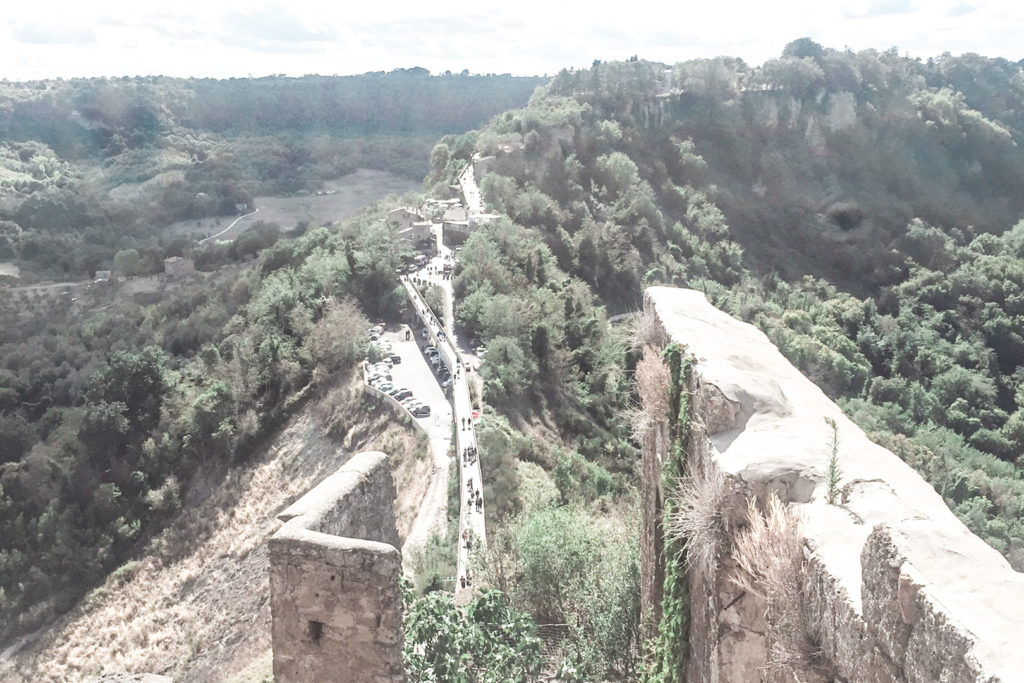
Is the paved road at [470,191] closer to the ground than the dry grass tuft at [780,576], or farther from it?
closer to the ground

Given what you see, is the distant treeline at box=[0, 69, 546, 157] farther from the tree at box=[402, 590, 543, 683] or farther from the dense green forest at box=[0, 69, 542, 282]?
the tree at box=[402, 590, 543, 683]

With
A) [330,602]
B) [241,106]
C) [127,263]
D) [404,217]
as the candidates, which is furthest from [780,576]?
[241,106]

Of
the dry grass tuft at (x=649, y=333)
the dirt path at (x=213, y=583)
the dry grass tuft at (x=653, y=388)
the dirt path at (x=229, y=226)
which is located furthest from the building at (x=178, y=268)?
the dry grass tuft at (x=653, y=388)

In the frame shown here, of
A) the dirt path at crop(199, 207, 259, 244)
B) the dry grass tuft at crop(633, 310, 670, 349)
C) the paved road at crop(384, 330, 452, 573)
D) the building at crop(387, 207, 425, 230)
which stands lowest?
the dirt path at crop(199, 207, 259, 244)

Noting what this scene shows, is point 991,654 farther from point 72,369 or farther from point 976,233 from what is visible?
point 976,233

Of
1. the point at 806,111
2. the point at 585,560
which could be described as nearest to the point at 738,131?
the point at 806,111

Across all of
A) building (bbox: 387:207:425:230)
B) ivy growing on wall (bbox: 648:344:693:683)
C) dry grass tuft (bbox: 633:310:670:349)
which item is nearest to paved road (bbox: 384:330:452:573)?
dry grass tuft (bbox: 633:310:670:349)

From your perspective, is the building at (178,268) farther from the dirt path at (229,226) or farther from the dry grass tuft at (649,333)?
the dry grass tuft at (649,333)
